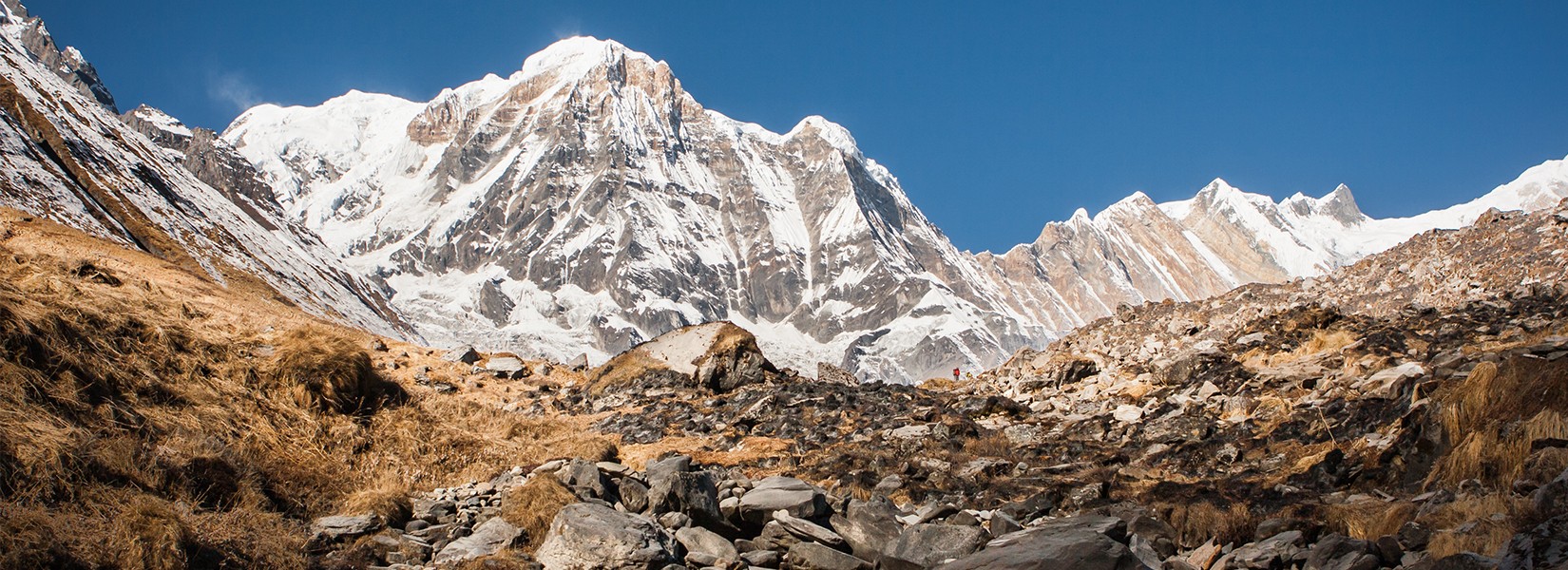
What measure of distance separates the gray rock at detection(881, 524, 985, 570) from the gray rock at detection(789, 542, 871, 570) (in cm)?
28

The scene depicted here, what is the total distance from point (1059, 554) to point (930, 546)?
1438mm

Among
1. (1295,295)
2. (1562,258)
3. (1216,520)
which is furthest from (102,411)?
(1295,295)

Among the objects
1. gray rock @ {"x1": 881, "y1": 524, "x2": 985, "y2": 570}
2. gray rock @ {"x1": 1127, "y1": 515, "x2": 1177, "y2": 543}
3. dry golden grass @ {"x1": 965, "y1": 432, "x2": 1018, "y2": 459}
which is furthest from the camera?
dry golden grass @ {"x1": 965, "y1": 432, "x2": 1018, "y2": 459}

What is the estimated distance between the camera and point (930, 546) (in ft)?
29.7

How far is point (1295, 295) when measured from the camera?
116 ft

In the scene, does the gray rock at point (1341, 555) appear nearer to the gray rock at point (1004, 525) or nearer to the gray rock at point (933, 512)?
the gray rock at point (1004, 525)

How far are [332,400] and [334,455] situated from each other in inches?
52.0

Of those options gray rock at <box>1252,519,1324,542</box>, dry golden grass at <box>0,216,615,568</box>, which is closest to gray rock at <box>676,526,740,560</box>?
dry golden grass at <box>0,216,615,568</box>

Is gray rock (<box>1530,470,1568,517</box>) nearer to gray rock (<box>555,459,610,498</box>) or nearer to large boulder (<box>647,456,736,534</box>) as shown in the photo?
large boulder (<box>647,456,736,534</box>)

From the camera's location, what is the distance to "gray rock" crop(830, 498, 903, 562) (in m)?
9.59

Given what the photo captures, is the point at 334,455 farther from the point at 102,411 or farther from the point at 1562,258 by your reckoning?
the point at 1562,258

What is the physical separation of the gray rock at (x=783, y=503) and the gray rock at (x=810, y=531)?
0.64 feet

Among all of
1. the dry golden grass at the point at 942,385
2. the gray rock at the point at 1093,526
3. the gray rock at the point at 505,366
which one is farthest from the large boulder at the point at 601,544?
the dry golden grass at the point at 942,385

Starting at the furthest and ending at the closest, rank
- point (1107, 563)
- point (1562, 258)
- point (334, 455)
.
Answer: point (1562, 258) → point (334, 455) → point (1107, 563)
